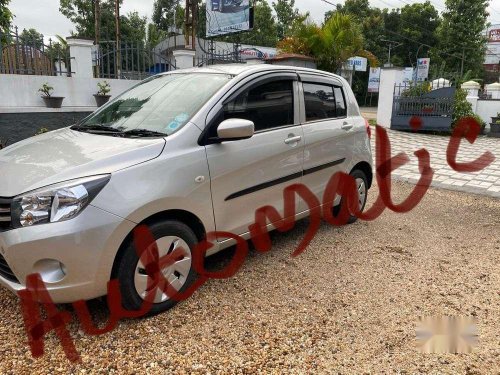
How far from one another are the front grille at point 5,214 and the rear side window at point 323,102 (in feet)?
8.41

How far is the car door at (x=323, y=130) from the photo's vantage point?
3943 mm

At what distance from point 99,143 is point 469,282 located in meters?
3.10

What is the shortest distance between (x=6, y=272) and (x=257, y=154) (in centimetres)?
189

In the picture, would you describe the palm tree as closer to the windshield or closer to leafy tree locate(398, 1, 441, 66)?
the windshield

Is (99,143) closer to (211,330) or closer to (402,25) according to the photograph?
(211,330)

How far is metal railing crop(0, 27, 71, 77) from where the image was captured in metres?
7.87

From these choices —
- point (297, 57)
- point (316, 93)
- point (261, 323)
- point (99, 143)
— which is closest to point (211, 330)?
point (261, 323)

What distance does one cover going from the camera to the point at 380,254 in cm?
406

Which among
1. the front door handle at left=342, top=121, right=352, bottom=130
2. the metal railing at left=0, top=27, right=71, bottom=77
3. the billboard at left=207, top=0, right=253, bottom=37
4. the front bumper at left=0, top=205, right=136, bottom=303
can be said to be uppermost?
the billboard at left=207, top=0, right=253, bottom=37

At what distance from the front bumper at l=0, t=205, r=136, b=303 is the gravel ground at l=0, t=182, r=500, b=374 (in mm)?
379

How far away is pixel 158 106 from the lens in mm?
3363

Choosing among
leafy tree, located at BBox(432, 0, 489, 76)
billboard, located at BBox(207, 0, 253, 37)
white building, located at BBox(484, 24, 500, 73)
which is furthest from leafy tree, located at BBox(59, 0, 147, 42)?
white building, located at BBox(484, 24, 500, 73)

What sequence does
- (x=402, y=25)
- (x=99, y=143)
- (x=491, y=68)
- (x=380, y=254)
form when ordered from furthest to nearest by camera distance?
(x=491, y=68)
(x=402, y=25)
(x=380, y=254)
(x=99, y=143)

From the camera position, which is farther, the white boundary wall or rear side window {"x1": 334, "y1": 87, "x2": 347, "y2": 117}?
the white boundary wall
